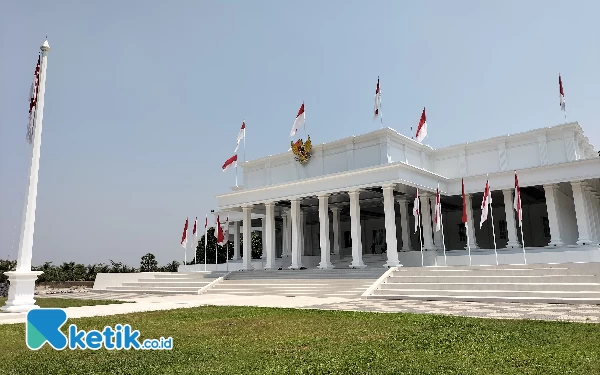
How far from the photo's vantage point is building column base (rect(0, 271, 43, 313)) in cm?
1580

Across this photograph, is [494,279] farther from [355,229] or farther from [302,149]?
[302,149]

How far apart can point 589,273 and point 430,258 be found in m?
12.6

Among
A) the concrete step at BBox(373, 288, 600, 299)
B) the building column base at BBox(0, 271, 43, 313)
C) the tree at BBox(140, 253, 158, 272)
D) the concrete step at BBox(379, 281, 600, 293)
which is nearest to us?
the building column base at BBox(0, 271, 43, 313)

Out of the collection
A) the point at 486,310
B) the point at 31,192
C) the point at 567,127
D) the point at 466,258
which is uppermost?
the point at 567,127

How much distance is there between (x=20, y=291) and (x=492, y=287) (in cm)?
2013

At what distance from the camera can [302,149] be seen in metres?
37.8

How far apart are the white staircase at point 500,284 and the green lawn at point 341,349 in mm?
7873

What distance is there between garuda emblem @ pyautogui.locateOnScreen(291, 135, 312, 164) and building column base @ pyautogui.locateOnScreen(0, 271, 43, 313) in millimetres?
24390

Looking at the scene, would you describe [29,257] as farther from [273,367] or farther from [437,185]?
[437,185]

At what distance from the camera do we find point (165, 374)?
726 cm

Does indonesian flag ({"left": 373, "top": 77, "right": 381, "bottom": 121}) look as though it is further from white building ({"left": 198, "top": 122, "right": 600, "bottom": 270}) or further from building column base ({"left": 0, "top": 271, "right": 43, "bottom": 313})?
building column base ({"left": 0, "top": 271, "right": 43, "bottom": 313})

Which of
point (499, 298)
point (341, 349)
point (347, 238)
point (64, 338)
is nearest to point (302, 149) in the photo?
point (347, 238)

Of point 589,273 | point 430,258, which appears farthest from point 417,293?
point 430,258

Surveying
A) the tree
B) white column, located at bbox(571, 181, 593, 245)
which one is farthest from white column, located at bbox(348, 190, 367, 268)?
the tree
